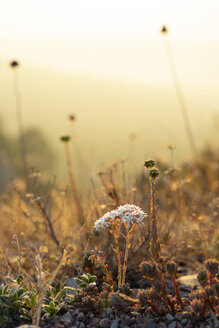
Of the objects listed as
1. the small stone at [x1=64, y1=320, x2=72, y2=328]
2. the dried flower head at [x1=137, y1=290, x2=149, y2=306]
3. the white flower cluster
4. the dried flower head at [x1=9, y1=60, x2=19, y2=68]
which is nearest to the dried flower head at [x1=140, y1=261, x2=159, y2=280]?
the dried flower head at [x1=137, y1=290, x2=149, y2=306]

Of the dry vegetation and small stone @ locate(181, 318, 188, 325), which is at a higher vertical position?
the dry vegetation

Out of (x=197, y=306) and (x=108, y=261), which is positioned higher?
(x=108, y=261)

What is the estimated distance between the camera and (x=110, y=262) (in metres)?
3.79

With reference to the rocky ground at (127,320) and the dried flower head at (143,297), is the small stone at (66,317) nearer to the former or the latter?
the rocky ground at (127,320)

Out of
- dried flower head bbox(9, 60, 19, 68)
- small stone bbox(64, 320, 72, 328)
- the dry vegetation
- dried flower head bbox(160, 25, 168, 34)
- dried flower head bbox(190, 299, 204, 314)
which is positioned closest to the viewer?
dried flower head bbox(190, 299, 204, 314)

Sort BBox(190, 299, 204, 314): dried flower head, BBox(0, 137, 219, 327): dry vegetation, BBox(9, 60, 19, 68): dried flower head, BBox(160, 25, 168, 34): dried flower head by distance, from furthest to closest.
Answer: BBox(9, 60, 19, 68): dried flower head
BBox(160, 25, 168, 34): dried flower head
BBox(0, 137, 219, 327): dry vegetation
BBox(190, 299, 204, 314): dried flower head

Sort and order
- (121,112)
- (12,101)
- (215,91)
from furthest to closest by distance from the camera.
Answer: (121,112) → (215,91) → (12,101)

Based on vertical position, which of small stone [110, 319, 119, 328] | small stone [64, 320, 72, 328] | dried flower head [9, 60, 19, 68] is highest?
dried flower head [9, 60, 19, 68]

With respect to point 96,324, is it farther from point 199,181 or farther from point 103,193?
point 199,181

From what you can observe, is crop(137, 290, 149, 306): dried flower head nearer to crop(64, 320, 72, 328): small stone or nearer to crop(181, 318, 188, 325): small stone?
crop(181, 318, 188, 325): small stone

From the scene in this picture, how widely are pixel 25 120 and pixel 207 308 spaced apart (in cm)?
2193

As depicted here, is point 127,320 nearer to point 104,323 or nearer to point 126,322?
point 126,322

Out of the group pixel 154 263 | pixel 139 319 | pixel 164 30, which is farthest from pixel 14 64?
pixel 139 319

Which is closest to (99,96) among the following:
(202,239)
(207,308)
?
(202,239)
